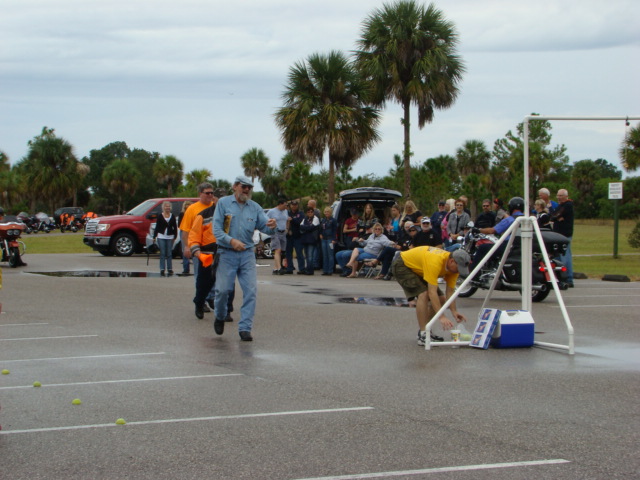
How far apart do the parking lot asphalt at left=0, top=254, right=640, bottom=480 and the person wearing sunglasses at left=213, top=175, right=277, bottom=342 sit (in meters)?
0.44

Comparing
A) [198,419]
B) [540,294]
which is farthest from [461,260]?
[540,294]

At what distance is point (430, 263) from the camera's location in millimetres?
9797

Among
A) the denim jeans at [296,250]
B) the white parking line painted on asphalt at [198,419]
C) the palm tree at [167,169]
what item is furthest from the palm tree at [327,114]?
the palm tree at [167,169]

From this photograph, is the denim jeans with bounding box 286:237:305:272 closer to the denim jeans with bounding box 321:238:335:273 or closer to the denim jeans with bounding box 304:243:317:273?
the denim jeans with bounding box 304:243:317:273

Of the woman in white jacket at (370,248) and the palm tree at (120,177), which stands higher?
the palm tree at (120,177)

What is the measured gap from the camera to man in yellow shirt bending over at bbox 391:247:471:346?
9602 mm

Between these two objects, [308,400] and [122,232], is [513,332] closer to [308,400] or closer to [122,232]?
[308,400]

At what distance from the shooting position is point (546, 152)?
79.4 metres

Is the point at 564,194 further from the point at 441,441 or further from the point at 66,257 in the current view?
the point at 66,257

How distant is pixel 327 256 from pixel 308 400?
1437cm

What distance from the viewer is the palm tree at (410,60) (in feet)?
115

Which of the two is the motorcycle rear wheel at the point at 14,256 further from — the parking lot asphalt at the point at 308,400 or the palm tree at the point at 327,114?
the palm tree at the point at 327,114

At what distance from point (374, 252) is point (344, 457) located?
15.0 meters

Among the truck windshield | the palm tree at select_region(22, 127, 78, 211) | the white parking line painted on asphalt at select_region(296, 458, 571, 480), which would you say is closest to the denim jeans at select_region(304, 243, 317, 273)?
the truck windshield
